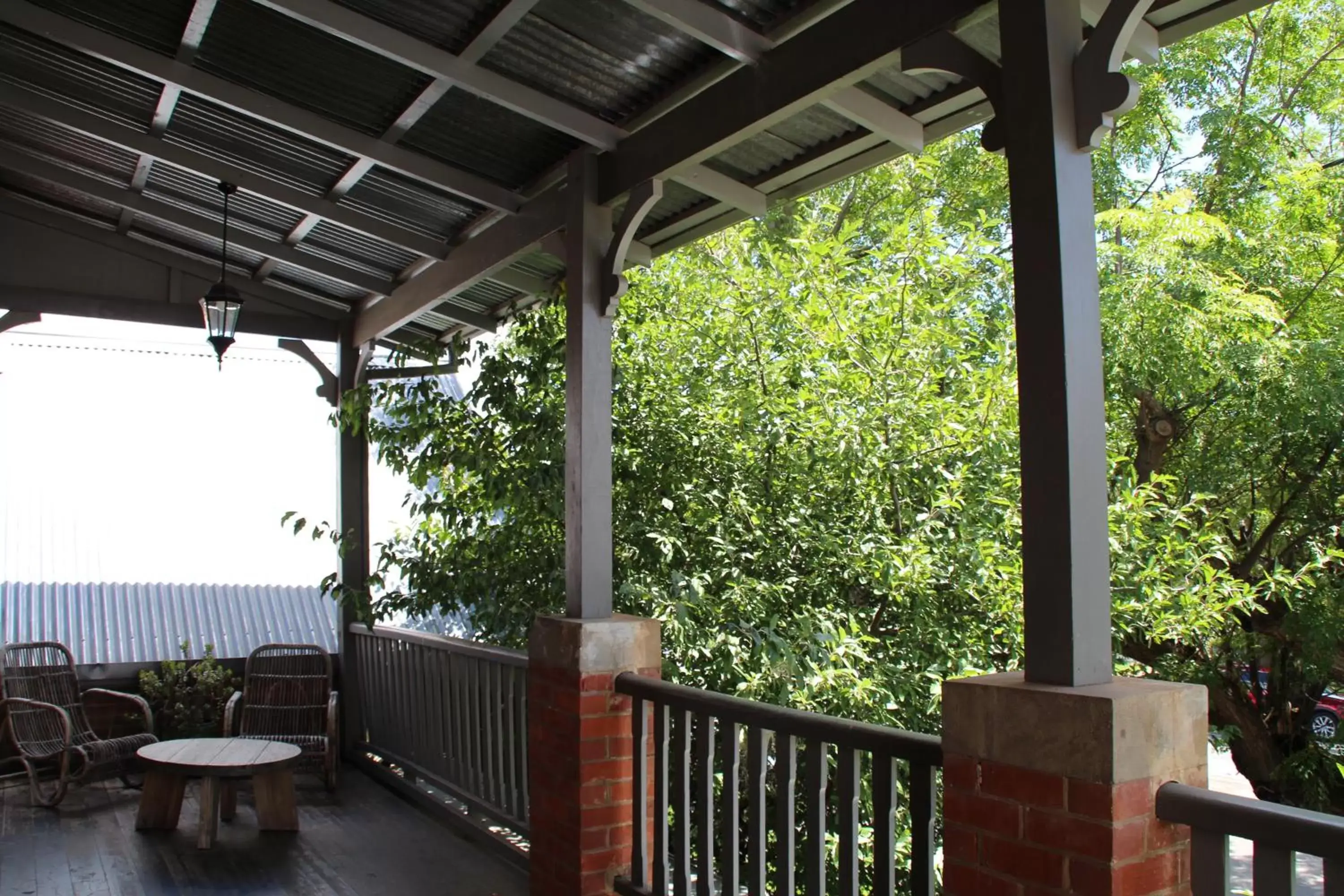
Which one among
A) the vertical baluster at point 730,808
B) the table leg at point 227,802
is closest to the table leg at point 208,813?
the table leg at point 227,802

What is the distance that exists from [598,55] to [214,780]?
148 inches

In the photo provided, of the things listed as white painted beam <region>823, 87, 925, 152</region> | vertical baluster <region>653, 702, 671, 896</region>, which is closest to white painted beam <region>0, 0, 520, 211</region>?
white painted beam <region>823, 87, 925, 152</region>

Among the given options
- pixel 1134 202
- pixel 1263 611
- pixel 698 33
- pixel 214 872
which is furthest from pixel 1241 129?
pixel 214 872

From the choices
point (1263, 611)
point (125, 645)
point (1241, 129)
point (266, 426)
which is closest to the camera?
point (1263, 611)

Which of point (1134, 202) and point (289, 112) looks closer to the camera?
point (289, 112)

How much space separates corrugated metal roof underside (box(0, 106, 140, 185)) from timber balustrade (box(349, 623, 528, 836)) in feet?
9.57

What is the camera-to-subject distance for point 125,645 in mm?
7098

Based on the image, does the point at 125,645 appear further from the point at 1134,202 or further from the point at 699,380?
the point at 1134,202

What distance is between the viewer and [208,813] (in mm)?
5031

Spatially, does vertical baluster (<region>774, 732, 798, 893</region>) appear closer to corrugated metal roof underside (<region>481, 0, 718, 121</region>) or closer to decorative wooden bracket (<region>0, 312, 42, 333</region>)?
corrugated metal roof underside (<region>481, 0, 718, 121</region>)

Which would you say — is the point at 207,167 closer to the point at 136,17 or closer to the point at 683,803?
the point at 136,17

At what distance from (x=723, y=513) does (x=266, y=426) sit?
14.4ft

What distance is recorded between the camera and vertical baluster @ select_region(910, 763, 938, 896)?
240 cm

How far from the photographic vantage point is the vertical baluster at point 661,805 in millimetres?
3457
